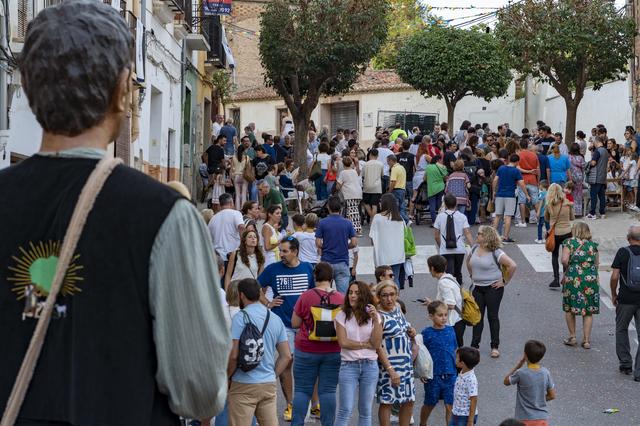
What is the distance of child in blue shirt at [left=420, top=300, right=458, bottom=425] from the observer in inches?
414

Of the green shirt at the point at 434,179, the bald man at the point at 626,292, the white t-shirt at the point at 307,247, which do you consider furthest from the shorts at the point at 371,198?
the bald man at the point at 626,292

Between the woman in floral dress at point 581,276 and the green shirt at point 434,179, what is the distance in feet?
28.5

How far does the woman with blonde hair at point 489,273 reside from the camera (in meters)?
13.2

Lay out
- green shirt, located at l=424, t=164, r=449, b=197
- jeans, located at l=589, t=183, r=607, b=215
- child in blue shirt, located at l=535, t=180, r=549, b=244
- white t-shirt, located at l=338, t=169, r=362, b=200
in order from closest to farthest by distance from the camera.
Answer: child in blue shirt, located at l=535, t=180, r=549, b=244, white t-shirt, located at l=338, t=169, r=362, b=200, green shirt, located at l=424, t=164, r=449, b=197, jeans, located at l=589, t=183, r=607, b=215

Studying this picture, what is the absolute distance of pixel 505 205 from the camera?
67.8ft

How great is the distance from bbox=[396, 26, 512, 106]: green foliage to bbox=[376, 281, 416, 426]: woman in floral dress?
2685 cm

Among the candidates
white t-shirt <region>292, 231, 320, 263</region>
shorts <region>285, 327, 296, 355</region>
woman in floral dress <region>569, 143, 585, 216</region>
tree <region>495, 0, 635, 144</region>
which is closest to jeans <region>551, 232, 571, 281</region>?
white t-shirt <region>292, 231, 320, 263</region>

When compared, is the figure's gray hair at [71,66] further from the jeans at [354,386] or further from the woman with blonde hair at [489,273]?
the woman with blonde hair at [489,273]

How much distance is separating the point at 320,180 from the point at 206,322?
21.3 metres

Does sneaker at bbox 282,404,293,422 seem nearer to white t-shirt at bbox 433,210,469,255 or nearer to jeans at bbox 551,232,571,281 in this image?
white t-shirt at bbox 433,210,469,255

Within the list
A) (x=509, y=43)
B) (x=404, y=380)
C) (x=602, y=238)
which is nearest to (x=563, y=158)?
(x=602, y=238)

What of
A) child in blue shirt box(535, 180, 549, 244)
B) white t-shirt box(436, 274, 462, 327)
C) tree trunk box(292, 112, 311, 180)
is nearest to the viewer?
white t-shirt box(436, 274, 462, 327)

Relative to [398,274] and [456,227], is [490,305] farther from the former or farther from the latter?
[398,274]

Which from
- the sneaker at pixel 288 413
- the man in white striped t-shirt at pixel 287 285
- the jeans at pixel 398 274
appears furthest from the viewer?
the jeans at pixel 398 274
